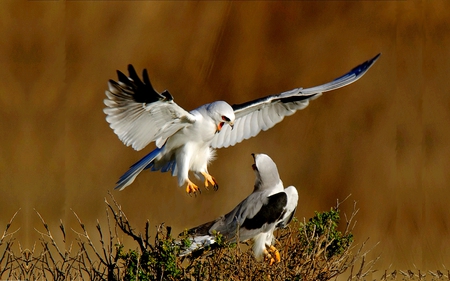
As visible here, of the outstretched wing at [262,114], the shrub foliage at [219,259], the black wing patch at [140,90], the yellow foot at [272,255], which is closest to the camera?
the shrub foliage at [219,259]

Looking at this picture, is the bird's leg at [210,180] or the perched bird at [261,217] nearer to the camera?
the perched bird at [261,217]

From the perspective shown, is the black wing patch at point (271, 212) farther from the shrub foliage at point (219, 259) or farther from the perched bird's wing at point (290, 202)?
the shrub foliage at point (219, 259)

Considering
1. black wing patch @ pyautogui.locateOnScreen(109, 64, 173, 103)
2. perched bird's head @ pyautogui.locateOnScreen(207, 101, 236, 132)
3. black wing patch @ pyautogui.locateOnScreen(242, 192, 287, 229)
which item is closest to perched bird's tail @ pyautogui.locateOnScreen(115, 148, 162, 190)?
perched bird's head @ pyautogui.locateOnScreen(207, 101, 236, 132)

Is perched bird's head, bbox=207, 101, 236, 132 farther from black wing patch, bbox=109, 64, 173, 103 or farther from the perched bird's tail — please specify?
the perched bird's tail

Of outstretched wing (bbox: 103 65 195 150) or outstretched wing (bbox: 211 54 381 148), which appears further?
outstretched wing (bbox: 211 54 381 148)

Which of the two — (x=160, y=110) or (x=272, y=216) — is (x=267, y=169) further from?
(x=160, y=110)

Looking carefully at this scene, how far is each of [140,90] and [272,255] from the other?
1.12 metres

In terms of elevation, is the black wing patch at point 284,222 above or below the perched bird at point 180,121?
below

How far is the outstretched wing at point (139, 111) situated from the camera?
3.93 metres

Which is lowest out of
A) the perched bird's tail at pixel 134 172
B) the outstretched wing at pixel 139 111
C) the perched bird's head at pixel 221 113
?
the perched bird's tail at pixel 134 172

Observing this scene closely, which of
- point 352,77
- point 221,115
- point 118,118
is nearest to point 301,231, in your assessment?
point 221,115

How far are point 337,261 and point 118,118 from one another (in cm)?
141

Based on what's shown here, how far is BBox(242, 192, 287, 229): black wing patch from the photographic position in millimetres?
3770

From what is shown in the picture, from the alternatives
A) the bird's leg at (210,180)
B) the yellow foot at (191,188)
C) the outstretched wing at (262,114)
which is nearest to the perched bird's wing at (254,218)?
the yellow foot at (191,188)
